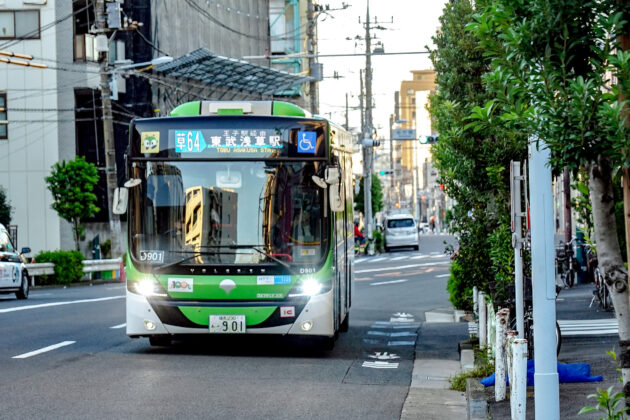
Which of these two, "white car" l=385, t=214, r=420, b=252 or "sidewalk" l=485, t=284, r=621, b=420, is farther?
"white car" l=385, t=214, r=420, b=252

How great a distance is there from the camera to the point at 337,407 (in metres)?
10.2

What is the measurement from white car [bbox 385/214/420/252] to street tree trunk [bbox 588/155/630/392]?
57191 millimetres

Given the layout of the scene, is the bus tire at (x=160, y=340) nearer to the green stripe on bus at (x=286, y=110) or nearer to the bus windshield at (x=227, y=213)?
the bus windshield at (x=227, y=213)

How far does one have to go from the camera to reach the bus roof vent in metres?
14.6

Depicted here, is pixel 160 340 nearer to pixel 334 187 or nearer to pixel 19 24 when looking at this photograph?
pixel 334 187

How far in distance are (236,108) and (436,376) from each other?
4.54m

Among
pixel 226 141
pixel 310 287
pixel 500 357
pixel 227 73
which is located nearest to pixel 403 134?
pixel 227 73

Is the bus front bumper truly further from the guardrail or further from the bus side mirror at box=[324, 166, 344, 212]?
the guardrail

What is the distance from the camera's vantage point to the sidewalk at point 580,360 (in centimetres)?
912

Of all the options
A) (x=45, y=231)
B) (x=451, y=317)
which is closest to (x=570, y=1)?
(x=451, y=317)

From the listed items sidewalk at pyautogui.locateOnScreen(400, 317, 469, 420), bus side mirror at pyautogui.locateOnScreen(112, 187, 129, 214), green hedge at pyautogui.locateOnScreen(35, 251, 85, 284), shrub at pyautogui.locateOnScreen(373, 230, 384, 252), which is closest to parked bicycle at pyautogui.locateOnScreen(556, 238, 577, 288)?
sidewalk at pyautogui.locateOnScreen(400, 317, 469, 420)

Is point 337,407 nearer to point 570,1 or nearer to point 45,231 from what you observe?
point 570,1

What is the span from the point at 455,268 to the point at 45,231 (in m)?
35.3

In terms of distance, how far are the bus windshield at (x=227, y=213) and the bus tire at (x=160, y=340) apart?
1586 millimetres
